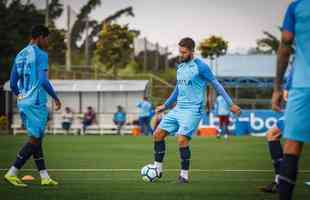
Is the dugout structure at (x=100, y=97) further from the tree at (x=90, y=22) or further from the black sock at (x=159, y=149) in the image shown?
the black sock at (x=159, y=149)

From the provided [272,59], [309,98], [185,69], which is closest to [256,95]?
[272,59]

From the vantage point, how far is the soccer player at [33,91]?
44.5 ft

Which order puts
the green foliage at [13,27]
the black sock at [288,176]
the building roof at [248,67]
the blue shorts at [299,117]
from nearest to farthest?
the blue shorts at [299,117] < the black sock at [288,176] < the building roof at [248,67] < the green foliage at [13,27]

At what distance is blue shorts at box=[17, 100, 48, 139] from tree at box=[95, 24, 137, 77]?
4940cm

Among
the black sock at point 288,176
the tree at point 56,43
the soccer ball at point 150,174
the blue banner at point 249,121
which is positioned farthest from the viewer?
the tree at point 56,43

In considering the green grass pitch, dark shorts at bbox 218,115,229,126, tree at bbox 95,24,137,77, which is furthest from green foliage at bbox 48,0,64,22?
the green grass pitch

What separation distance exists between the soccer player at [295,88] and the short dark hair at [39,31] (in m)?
5.58

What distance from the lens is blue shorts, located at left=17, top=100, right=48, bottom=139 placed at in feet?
44.4

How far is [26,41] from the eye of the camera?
6581 cm

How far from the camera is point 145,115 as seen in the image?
160 feet

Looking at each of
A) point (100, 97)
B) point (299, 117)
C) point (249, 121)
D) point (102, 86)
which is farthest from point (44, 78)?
point (100, 97)

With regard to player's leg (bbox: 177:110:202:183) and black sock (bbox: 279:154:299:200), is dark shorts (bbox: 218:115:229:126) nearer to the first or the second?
player's leg (bbox: 177:110:202:183)

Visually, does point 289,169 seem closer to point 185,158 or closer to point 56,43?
point 185,158

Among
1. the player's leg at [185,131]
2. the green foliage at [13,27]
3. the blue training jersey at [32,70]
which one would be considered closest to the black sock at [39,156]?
the blue training jersey at [32,70]
